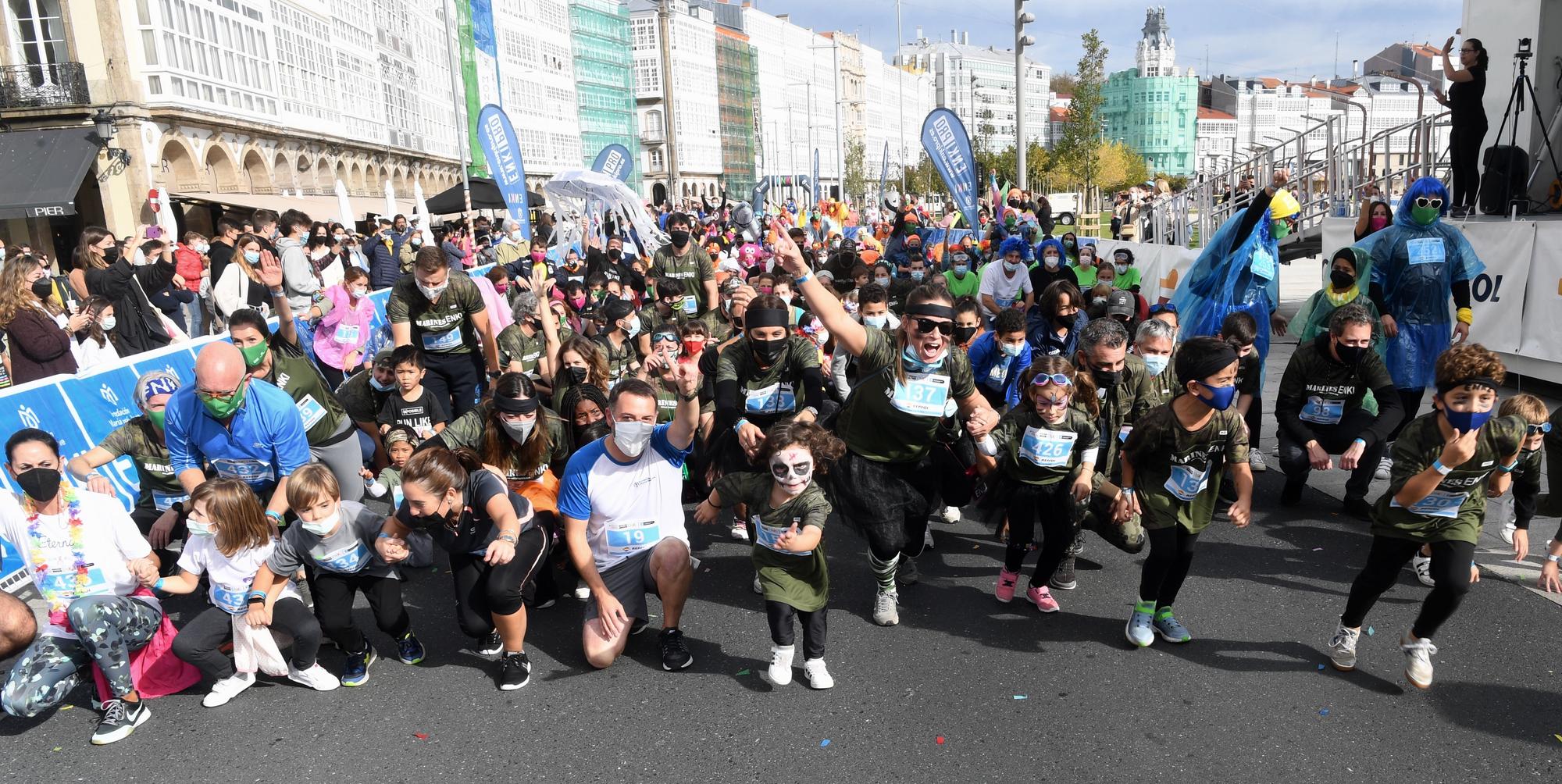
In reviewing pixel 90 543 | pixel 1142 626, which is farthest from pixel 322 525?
pixel 1142 626

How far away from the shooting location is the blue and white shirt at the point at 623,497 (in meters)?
4.69

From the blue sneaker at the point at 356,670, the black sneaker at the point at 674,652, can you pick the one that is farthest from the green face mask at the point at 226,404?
the black sneaker at the point at 674,652

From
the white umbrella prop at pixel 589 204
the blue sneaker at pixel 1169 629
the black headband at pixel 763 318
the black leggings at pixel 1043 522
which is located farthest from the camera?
the white umbrella prop at pixel 589 204

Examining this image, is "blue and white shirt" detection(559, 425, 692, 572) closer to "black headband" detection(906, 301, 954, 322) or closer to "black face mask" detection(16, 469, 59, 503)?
"black headband" detection(906, 301, 954, 322)

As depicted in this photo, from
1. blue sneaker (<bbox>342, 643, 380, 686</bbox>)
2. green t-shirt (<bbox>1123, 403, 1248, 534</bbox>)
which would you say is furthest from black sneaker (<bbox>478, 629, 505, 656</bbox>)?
green t-shirt (<bbox>1123, 403, 1248, 534</bbox>)

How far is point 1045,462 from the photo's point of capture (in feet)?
16.4

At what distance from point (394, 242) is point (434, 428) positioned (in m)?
12.3

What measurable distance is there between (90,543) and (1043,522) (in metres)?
4.45

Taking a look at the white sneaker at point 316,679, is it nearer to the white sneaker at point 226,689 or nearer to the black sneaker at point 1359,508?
the white sneaker at point 226,689

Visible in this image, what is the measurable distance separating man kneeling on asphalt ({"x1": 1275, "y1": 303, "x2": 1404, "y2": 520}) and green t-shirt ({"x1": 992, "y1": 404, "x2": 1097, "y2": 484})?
1.49 meters

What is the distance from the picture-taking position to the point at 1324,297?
7078 millimetres

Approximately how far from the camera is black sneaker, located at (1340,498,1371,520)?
21.2 feet

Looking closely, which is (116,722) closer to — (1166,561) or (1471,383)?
(1166,561)

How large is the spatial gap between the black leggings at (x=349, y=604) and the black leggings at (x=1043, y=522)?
303 cm
